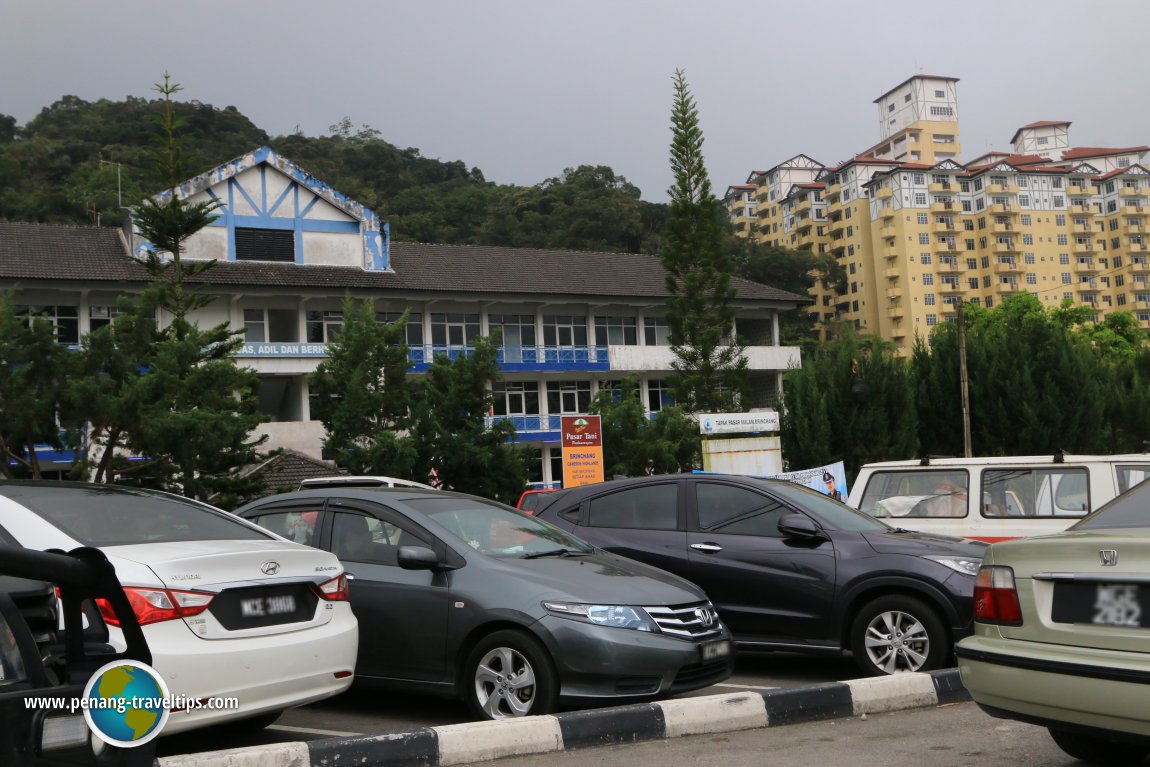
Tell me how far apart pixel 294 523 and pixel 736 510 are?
11.1 ft

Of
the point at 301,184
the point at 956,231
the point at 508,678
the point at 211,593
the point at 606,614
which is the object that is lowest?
the point at 508,678

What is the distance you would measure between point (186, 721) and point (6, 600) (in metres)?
2.15

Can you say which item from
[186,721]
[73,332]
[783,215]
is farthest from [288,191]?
[783,215]

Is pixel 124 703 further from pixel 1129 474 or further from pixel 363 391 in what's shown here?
pixel 363 391

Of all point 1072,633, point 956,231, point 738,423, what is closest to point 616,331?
point 738,423

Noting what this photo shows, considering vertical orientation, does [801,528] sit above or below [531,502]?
below

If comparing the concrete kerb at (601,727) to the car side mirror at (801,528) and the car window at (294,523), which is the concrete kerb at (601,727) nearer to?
the car side mirror at (801,528)

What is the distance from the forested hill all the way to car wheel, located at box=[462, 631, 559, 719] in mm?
60661

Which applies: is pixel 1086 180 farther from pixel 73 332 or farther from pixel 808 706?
pixel 808 706

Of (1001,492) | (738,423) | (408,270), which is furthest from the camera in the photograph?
(408,270)

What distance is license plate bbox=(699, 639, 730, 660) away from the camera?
6.73 metres

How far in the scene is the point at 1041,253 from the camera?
104812 millimetres

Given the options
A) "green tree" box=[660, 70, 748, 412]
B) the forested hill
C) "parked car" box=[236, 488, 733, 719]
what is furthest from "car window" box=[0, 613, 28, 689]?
the forested hill

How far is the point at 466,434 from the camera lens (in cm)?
2561
